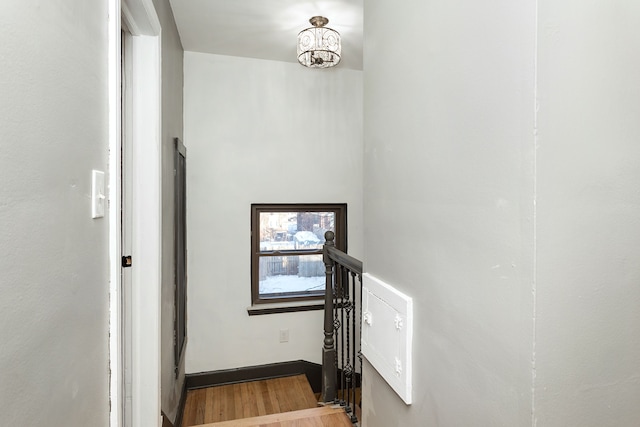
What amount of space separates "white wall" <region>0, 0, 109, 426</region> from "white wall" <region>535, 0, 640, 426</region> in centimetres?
92

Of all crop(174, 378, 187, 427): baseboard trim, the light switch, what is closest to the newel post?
crop(174, 378, 187, 427): baseboard trim

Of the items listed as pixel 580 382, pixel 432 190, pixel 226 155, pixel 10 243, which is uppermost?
pixel 226 155

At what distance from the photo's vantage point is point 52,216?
0.74 metres

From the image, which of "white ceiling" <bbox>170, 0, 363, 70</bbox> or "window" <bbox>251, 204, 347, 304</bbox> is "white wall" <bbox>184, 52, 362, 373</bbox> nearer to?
"window" <bbox>251, 204, 347, 304</bbox>

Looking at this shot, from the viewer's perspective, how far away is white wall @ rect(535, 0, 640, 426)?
61 cm

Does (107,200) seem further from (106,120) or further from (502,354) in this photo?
(502,354)

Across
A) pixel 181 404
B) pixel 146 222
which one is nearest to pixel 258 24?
pixel 146 222

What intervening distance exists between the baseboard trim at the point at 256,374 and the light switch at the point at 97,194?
2401mm

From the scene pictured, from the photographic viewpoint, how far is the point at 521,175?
0.63 m

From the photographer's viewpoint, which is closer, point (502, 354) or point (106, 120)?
point (502, 354)

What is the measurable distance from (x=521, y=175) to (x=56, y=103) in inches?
37.7

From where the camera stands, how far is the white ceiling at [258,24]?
226 cm

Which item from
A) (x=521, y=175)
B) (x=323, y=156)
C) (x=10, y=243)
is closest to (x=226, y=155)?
(x=323, y=156)

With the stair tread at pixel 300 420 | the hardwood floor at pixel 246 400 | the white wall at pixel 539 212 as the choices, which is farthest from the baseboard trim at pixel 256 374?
the white wall at pixel 539 212
